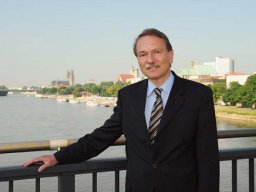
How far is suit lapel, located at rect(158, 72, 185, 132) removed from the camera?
9.04 ft

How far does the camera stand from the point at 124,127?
2984 millimetres

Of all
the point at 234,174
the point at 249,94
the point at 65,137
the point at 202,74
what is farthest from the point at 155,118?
the point at 202,74

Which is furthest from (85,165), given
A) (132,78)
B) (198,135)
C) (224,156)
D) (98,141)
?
(132,78)

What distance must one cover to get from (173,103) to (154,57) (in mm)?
297

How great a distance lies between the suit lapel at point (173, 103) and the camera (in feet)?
9.04

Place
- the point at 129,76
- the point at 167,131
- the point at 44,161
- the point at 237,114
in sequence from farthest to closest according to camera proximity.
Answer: the point at 129,76 < the point at 237,114 < the point at 44,161 < the point at 167,131

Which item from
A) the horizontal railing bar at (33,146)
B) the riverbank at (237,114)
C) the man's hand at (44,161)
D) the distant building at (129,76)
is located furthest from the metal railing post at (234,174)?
the distant building at (129,76)

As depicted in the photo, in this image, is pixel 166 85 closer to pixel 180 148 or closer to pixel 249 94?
pixel 180 148

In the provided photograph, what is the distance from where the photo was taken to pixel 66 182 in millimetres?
3137

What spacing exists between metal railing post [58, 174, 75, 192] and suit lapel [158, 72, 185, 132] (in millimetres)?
774

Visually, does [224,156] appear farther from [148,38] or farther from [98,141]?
[148,38]

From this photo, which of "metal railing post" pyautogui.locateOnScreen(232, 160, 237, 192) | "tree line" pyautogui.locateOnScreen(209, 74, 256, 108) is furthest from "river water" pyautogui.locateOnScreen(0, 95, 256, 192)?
"tree line" pyautogui.locateOnScreen(209, 74, 256, 108)

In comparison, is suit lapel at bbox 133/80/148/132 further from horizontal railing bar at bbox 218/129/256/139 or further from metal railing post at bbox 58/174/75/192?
horizontal railing bar at bbox 218/129/256/139

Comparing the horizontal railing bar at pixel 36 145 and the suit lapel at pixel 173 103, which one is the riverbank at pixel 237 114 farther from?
the suit lapel at pixel 173 103
